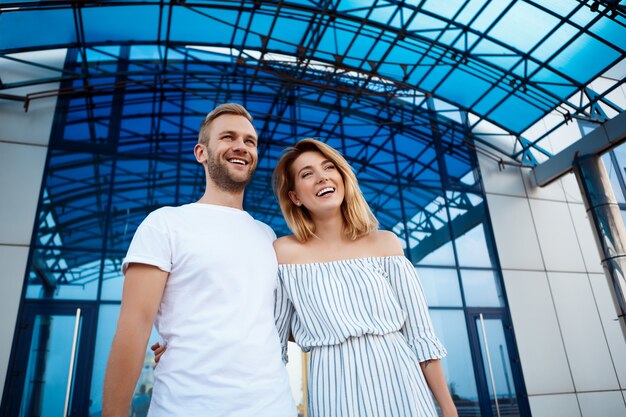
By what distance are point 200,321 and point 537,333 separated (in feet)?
37.8

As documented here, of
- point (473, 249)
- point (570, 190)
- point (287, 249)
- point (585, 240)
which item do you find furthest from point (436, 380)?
point (570, 190)

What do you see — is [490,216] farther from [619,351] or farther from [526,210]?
[619,351]

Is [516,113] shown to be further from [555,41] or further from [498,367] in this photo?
[498,367]

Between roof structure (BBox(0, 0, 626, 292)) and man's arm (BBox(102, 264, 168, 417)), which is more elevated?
roof structure (BBox(0, 0, 626, 292))

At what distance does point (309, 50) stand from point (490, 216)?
669 centimetres

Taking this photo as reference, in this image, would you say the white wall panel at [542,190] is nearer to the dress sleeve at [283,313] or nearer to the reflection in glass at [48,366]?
the reflection in glass at [48,366]

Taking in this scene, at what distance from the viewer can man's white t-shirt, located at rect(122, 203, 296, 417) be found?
5.29ft

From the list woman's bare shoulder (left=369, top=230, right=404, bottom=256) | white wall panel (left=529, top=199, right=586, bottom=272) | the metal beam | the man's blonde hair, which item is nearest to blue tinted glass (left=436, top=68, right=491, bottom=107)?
the metal beam

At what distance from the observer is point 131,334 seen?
5.23 feet

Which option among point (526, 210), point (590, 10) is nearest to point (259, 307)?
point (590, 10)

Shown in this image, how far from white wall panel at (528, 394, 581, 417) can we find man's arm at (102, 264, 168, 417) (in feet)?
36.3

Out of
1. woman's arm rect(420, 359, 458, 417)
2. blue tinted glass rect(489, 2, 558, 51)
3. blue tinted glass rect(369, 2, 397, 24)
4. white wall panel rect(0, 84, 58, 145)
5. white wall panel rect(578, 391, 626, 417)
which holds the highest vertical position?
blue tinted glass rect(369, 2, 397, 24)

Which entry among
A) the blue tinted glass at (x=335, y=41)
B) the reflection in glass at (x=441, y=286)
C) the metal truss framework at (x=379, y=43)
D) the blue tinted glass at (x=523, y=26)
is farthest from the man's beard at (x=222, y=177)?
the blue tinted glass at (x=523, y=26)

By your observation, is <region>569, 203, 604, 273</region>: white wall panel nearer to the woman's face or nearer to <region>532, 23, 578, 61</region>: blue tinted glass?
<region>532, 23, 578, 61</region>: blue tinted glass
